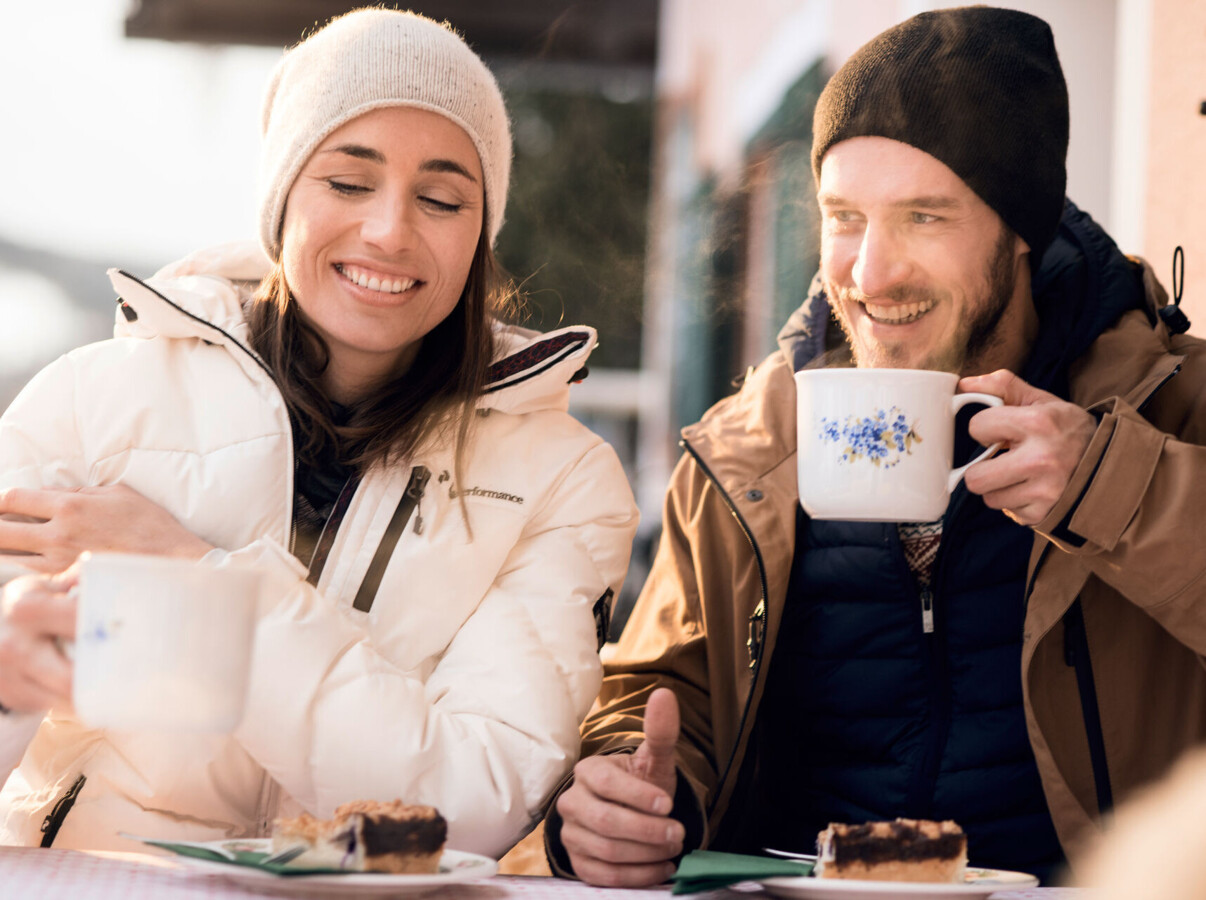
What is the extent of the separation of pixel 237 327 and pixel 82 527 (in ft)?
1.10

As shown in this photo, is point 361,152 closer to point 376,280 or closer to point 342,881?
point 376,280

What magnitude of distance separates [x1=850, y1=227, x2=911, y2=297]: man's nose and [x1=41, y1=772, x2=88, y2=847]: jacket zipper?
3.56 ft

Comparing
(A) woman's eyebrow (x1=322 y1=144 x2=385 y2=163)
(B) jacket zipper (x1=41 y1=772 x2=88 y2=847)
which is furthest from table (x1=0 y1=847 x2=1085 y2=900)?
(A) woman's eyebrow (x1=322 y1=144 x2=385 y2=163)

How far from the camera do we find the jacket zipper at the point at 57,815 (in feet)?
4.22

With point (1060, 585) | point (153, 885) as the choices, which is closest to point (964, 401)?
point (1060, 585)

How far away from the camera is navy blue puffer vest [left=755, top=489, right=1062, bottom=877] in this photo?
1489mm

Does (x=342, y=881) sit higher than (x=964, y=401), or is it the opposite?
(x=964, y=401)

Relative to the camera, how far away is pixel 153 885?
0.90 m

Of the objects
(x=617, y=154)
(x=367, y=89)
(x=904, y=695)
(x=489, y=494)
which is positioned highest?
(x=617, y=154)

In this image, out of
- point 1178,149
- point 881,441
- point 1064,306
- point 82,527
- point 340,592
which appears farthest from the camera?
point 1178,149

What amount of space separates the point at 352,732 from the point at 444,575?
28 centimetres

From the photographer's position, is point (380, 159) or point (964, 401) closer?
point (964, 401)

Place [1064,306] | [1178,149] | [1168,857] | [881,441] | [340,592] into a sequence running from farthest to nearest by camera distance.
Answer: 1. [1178,149]
2. [1064,306]
3. [340,592]
4. [881,441]
5. [1168,857]

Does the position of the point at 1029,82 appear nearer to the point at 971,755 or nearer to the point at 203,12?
the point at 971,755
